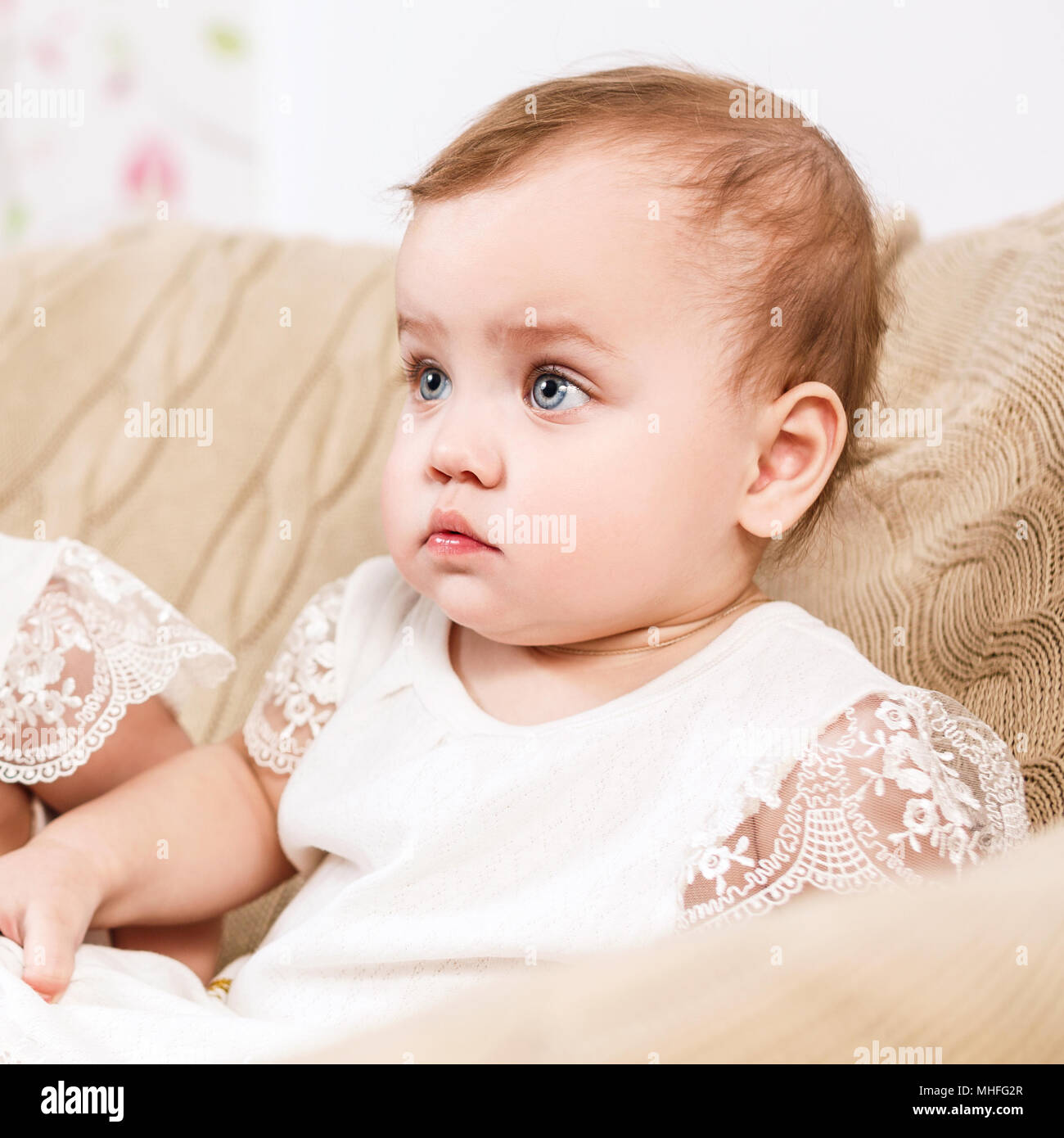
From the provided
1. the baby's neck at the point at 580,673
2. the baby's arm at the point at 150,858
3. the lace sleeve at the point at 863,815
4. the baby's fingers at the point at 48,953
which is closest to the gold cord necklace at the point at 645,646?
the baby's neck at the point at 580,673

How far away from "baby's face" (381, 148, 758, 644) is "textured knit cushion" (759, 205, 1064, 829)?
273 mm

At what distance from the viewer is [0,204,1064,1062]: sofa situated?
0.52 meters

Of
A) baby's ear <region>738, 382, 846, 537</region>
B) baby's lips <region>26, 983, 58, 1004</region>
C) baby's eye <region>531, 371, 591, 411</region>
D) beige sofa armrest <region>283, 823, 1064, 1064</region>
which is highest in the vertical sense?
baby's eye <region>531, 371, 591, 411</region>

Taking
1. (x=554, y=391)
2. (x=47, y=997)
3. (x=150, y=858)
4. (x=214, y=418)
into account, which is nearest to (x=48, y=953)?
(x=47, y=997)

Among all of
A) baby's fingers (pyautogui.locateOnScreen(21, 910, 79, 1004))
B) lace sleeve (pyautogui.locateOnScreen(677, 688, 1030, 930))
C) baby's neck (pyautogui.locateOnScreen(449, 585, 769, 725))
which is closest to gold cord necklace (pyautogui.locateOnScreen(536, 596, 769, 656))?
baby's neck (pyautogui.locateOnScreen(449, 585, 769, 725))

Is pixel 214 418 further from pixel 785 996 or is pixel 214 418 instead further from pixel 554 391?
pixel 785 996

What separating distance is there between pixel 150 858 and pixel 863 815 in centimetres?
52

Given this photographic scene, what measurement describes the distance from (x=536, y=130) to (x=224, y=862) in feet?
1.97

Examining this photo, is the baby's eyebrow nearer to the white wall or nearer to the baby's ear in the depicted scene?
the baby's ear

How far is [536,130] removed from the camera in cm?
84

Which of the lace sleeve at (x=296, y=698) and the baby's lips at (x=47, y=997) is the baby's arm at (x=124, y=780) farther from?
the baby's lips at (x=47, y=997)

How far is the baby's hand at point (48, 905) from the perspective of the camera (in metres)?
0.79

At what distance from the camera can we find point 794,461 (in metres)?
0.89

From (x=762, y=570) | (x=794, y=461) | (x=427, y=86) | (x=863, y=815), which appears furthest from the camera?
(x=427, y=86)
